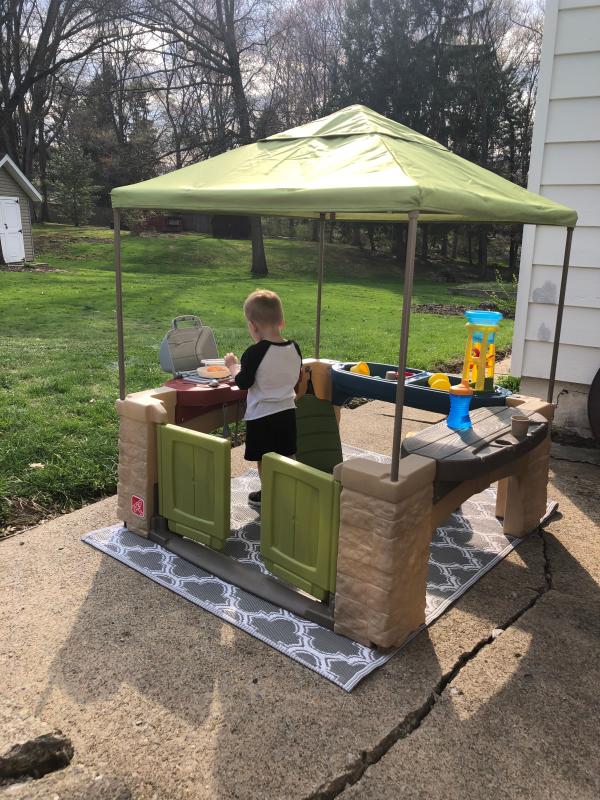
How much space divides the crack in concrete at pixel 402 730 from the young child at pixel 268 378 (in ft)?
5.73

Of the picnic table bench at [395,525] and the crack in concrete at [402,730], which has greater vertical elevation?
the picnic table bench at [395,525]

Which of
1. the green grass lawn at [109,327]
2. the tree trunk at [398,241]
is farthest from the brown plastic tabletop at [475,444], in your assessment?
the tree trunk at [398,241]

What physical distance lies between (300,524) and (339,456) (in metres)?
1.13

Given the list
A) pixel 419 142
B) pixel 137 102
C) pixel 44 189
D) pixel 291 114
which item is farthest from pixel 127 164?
pixel 419 142

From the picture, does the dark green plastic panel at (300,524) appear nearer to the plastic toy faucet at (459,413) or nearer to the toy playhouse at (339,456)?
the toy playhouse at (339,456)

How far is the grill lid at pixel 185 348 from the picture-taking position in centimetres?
514

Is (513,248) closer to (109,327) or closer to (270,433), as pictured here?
(109,327)

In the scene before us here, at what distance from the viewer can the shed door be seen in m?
21.7

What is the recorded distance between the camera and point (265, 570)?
3893 millimetres

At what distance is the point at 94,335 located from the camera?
11.0 meters

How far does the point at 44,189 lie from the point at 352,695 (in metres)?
43.3

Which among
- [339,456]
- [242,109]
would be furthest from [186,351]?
[242,109]

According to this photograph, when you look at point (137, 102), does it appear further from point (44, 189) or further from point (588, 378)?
point (588, 378)

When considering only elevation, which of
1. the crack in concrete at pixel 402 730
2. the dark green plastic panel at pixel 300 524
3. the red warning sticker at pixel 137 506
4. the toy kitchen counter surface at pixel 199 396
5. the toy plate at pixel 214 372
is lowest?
the crack in concrete at pixel 402 730
